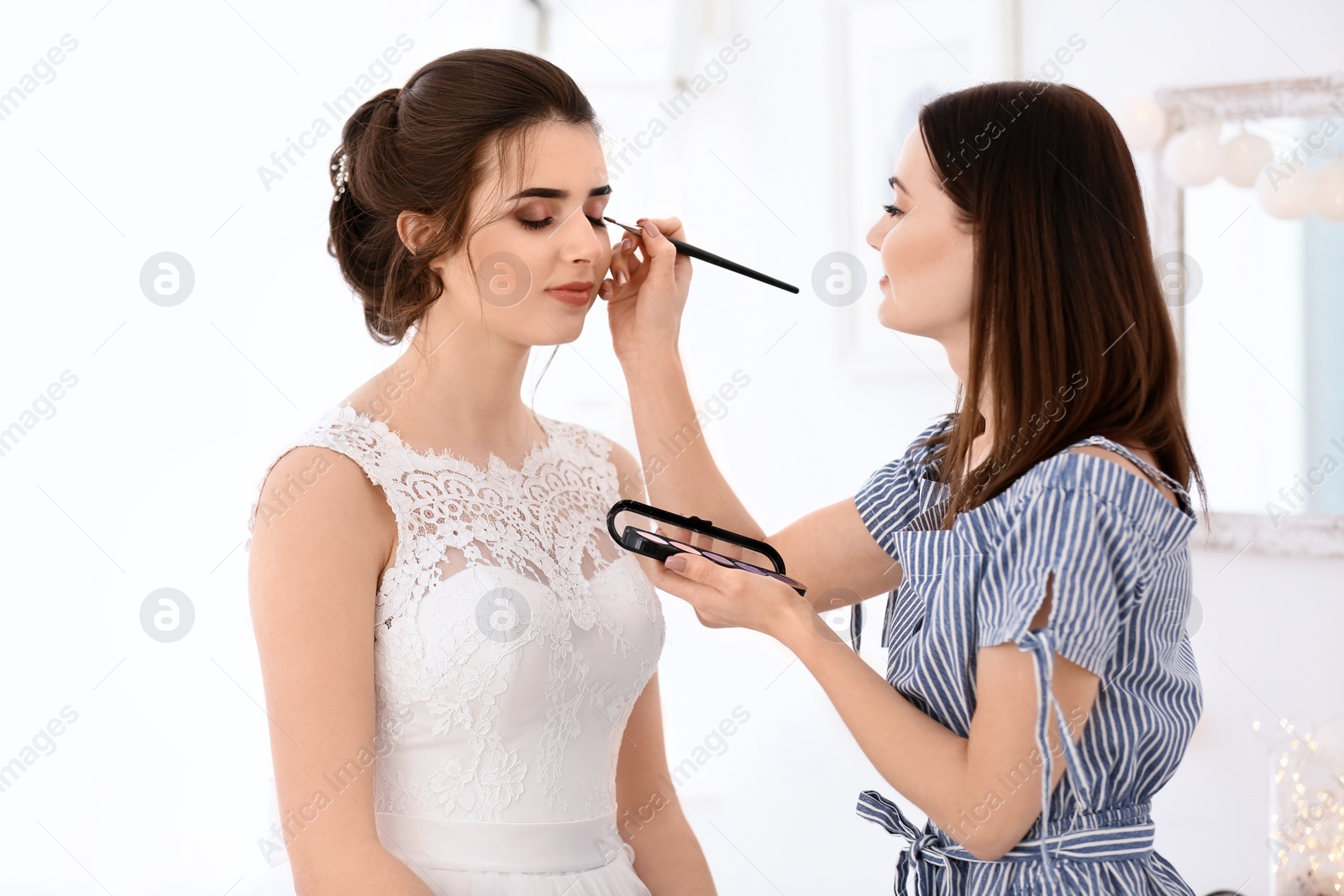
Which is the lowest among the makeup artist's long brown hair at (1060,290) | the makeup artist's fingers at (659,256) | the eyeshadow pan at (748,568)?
the eyeshadow pan at (748,568)

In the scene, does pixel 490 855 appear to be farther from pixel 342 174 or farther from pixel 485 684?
pixel 342 174

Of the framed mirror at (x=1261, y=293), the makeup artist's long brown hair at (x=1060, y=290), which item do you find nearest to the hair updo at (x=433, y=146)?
the makeup artist's long brown hair at (x=1060, y=290)

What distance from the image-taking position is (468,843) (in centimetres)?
111

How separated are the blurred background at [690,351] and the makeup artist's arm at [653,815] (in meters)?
0.64

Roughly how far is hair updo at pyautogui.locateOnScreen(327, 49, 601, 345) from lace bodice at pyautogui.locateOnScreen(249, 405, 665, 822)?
0.21 metres

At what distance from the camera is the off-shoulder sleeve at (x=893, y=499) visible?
1.23 metres

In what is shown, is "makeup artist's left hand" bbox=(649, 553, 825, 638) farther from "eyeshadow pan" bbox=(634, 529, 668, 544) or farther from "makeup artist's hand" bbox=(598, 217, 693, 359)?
"makeup artist's hand" bbox=(598, 217, 693, 359)

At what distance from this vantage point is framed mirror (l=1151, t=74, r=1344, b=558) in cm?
207

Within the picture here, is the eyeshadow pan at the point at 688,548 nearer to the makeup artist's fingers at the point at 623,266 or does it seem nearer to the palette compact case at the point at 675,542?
the palette compact case at the point at 675,542

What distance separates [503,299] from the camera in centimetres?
121

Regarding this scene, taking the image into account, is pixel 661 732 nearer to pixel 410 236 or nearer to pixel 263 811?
pixel 410 236

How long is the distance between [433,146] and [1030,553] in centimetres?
76

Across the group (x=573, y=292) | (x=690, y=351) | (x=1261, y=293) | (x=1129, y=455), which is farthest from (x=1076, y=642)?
(x=690, y=351)

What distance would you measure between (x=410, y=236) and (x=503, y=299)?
0.44 feet
